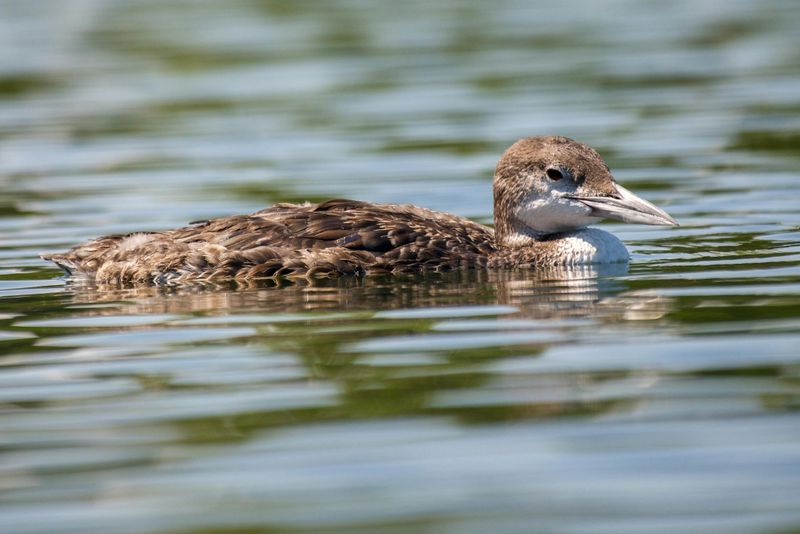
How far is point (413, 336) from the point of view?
310 inches

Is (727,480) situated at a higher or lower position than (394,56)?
lower

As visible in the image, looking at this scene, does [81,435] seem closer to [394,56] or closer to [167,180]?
[167,180]

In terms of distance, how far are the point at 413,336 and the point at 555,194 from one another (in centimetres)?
297

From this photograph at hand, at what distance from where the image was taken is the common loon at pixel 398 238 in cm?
1017

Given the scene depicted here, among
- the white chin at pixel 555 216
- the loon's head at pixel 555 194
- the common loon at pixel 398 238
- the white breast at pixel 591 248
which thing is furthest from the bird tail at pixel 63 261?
the white breast at pixel 591 248

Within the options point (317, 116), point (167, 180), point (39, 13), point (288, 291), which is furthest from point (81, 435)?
point (39, 13)

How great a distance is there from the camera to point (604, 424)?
5887mm

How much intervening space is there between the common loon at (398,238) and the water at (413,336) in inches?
9.2

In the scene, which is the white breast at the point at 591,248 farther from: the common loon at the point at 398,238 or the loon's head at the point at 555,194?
the loon's head at the point at 555,194

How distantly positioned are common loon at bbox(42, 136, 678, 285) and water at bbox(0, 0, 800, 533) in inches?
9.2

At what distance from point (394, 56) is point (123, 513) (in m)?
18.5

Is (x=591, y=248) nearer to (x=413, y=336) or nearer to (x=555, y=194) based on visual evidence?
(x=555, y=194)

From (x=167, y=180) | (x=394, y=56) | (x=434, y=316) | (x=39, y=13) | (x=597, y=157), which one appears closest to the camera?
(x=434, y=316)

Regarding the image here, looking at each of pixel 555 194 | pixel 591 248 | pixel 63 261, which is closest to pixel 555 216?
pixel 555 194
